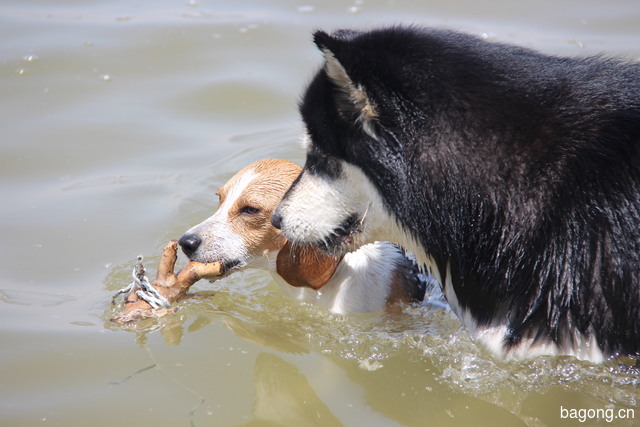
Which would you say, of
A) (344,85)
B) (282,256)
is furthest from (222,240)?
(344,85)

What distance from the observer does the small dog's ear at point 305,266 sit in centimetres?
422

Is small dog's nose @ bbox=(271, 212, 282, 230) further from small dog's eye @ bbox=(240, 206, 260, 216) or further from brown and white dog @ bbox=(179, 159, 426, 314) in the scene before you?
small dog's eye @ bbox=(240, 206, 260, 216)

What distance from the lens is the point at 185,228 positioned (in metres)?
5.43

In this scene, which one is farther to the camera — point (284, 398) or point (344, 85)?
point (284, 398)

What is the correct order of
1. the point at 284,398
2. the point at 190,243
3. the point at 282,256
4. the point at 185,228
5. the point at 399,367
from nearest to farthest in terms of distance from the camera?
1. the point at 284,398
2. the point at 399,367
3. the point at 190,243
4. the point at 282,256
5. the point at 185,228

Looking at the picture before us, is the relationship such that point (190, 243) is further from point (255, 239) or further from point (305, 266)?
point (305, 266)

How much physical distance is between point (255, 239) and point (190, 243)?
1.19 ft

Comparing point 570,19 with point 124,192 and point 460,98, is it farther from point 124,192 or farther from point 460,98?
point 460,98

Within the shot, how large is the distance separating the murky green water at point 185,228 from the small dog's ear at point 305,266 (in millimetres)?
261

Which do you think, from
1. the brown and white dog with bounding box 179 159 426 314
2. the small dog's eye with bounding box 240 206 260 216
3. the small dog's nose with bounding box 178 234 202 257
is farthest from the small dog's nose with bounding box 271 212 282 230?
the small dog's nose with bounding box 178 234 202 257

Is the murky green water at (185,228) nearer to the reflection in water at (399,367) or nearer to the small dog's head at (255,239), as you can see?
the reflection in water at (399,367)

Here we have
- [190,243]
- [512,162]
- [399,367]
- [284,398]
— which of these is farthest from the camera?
[190,243]

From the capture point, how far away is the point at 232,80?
24.2 feet

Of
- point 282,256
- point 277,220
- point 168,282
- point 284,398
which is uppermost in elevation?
point 277,220
